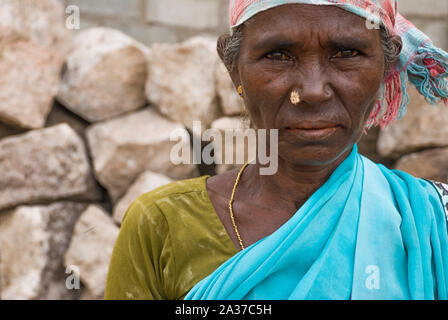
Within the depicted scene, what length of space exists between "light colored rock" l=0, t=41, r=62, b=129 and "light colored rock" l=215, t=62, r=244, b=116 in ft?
3.05

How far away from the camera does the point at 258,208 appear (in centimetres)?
148

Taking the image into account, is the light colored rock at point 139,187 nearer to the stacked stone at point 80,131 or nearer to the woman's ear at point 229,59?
the stacked stone at point 80,131

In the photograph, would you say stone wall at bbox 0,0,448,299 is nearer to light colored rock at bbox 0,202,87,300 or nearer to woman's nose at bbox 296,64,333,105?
light colored rock at bbox 0,202,87,300

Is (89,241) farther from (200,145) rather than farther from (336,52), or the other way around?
(336,52)

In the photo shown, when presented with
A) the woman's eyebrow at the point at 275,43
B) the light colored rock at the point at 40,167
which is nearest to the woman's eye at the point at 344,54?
the woman's eyebrow at the point at 275,43

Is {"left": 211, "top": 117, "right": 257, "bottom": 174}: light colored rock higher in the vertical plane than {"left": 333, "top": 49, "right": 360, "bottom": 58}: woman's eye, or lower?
lower

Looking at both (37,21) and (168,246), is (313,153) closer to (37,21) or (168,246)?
(168,246)

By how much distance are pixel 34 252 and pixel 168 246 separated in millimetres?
1723

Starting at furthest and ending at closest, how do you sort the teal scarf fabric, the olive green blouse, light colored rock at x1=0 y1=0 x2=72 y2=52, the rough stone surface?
the rough stone surface < light colored rock at x1=0 y1=0 x2=72 y2=52 < the olive green blouse < the teal scarf fabric

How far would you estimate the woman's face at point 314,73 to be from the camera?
4.03 ft

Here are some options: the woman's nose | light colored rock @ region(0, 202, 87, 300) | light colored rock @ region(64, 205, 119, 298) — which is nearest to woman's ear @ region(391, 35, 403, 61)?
the woman's nose

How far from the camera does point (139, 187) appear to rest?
2.97 meters

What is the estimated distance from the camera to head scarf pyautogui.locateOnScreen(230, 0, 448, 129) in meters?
1.31

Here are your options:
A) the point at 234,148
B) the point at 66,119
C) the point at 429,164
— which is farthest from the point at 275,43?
the point at 66,119
